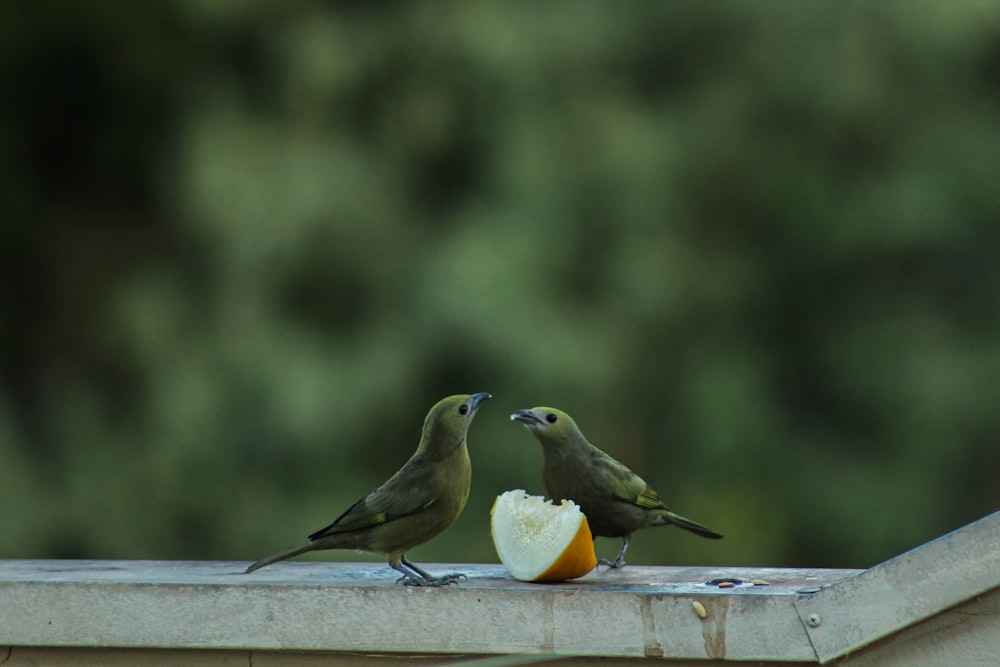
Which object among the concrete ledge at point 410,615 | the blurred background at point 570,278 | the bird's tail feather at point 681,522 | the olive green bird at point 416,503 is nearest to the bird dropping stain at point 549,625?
the concrete ledge at point 410,615

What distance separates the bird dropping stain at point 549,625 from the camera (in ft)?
6.14

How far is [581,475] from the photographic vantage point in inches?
87.3

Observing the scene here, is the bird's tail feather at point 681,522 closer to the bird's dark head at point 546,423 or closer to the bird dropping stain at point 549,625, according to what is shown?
the bird's dark head at point 546,423

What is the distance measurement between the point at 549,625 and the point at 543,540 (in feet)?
0.58

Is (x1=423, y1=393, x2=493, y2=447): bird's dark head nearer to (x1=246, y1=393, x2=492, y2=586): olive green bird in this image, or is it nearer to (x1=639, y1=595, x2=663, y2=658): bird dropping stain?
(x1=246, y1=393, x2=492, y2=586): olive green bird

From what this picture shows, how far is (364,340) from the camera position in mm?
5758

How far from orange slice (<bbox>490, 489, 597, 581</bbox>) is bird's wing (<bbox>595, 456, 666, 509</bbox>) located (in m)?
0.14

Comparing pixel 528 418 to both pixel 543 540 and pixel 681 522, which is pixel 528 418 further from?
pixel 681 522

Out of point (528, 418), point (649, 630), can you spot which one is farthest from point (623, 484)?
point (649, 630)

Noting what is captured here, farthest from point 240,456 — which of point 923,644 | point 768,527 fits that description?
point 923,644

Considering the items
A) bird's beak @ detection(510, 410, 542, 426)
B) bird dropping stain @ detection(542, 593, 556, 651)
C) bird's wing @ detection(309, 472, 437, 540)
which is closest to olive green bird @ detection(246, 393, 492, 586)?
bird's wing @ detection(309, 472, 437, 540)

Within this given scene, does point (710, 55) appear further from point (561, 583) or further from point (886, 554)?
point (561, 583)

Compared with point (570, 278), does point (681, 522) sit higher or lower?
lower

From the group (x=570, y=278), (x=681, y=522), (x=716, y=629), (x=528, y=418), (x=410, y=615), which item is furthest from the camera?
→ (x=570, y=278)
